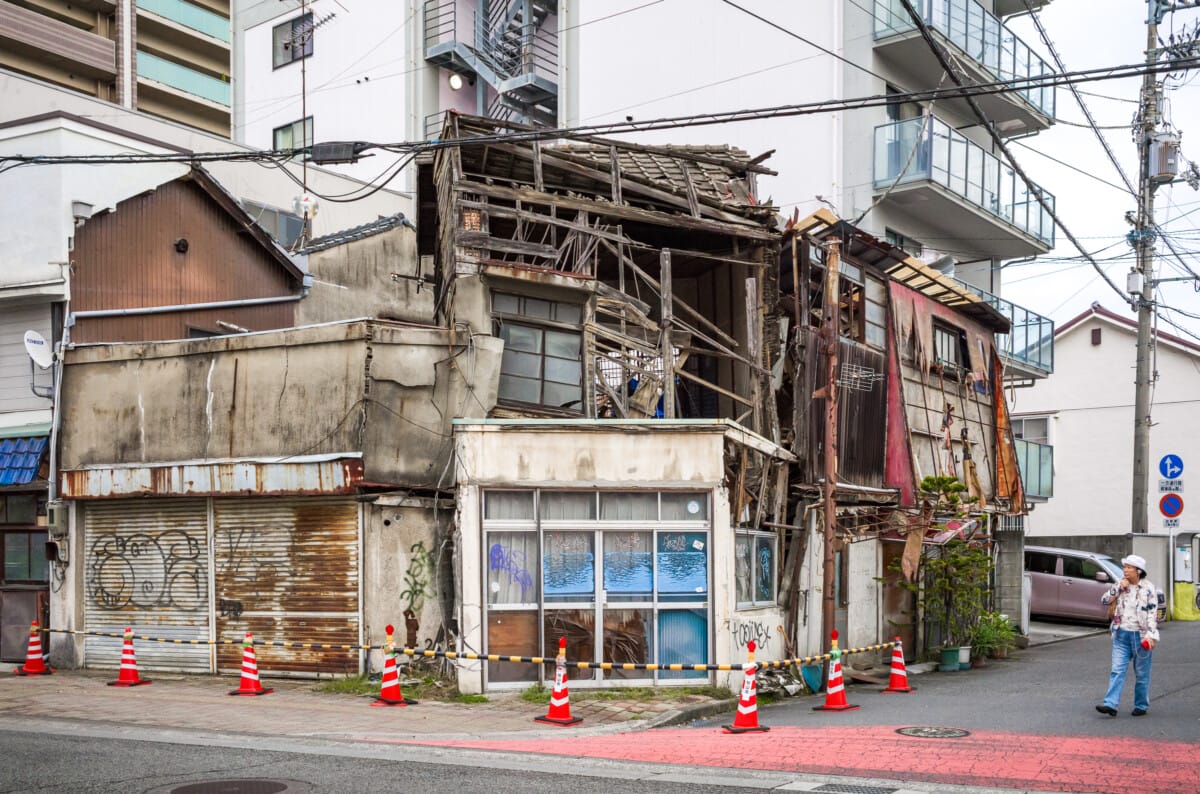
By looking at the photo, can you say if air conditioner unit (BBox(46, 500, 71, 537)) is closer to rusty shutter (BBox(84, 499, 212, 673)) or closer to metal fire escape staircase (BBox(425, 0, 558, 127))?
rusty shutter (BBox(84, 499, 212, 673))

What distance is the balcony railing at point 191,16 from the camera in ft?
176

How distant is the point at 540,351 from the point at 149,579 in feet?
23.7

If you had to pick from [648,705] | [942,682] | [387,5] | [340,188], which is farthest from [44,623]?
[387,5]

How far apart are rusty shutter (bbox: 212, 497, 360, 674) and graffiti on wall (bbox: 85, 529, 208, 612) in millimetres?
476

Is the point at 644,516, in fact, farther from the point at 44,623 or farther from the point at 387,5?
the point at 387,5

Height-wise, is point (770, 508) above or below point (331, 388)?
below

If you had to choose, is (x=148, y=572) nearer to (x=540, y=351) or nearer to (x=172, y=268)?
(x=172, y=268)

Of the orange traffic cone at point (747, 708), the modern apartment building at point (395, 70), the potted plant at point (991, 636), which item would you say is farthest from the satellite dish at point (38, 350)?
the potted plant at point (991, 636)

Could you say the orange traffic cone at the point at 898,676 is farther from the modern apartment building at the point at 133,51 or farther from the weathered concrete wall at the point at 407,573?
the modern apartment building at the point at 133,51

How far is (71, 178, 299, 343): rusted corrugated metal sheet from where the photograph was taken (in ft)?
67.5

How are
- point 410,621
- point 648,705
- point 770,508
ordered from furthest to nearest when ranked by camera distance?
A: point 770,508, point 410,621, point 648,705

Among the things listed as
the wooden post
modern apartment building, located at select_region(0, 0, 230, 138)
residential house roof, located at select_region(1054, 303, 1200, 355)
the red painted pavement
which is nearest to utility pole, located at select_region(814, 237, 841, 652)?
the wooden post

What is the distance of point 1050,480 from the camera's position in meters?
32.6

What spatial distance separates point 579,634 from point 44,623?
9.75 meters
